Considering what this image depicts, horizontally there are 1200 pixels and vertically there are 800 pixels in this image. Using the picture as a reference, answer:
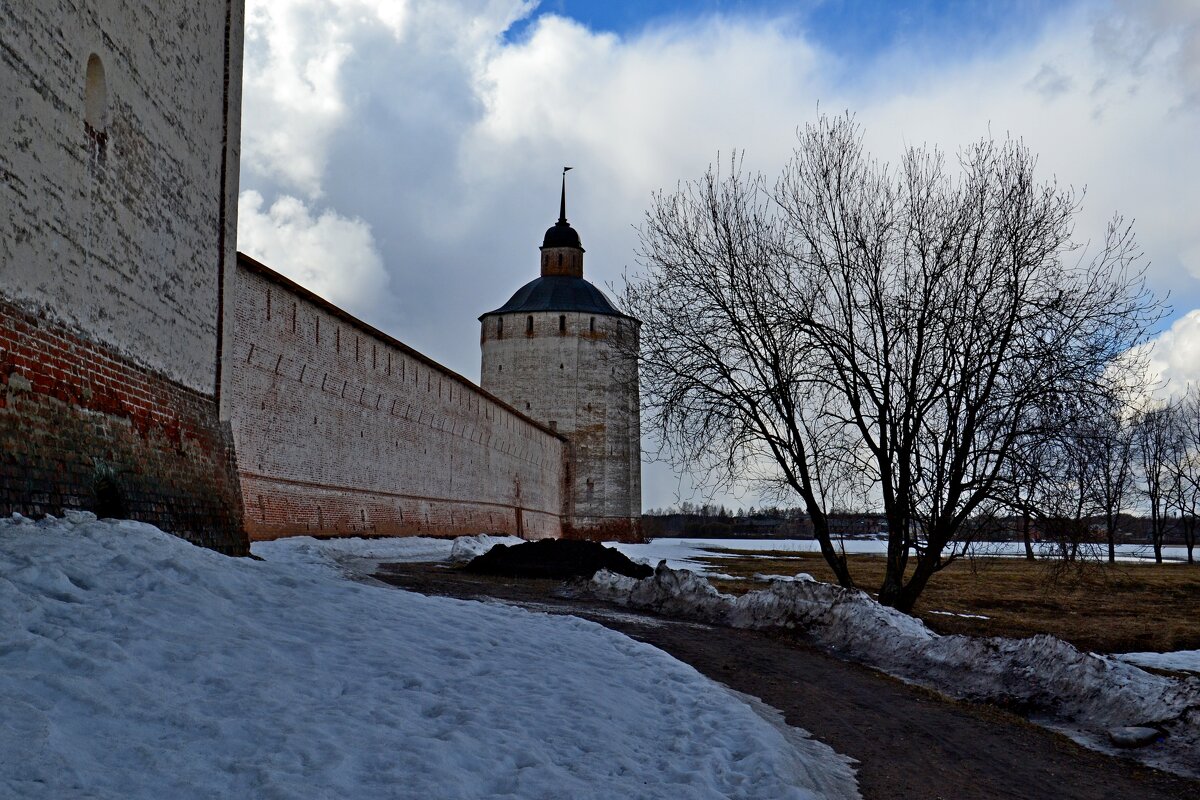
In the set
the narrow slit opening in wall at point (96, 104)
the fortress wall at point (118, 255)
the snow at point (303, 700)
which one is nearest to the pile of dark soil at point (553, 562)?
the fortress wall at point (118, 255)

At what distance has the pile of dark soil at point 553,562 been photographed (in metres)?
16.0

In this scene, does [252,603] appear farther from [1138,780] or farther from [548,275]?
[548,275]

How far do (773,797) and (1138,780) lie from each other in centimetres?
267

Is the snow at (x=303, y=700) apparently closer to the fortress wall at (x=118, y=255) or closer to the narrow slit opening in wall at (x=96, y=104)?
the fortress wall at (x=118, y=255)

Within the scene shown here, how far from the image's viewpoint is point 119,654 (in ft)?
13.3

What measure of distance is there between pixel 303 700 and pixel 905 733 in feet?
13.1

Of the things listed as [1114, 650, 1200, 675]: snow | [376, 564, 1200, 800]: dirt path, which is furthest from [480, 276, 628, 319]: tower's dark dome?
[376, 564, 1200, 800]: dirt path

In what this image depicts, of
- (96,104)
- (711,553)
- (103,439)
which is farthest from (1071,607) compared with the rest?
(711,553)

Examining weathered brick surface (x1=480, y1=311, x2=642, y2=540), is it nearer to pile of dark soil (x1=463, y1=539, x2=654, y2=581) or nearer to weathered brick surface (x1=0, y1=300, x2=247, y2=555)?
pile of dark soil (x1=463, y1=539, x2=654, y2=581)

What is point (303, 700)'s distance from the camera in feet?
14.0

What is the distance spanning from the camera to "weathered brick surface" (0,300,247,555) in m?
5.98

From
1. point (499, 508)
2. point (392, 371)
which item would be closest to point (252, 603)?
point (392, 371)

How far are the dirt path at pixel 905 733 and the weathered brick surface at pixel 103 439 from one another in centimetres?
421

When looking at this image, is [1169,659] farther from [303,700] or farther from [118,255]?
[118,255]
